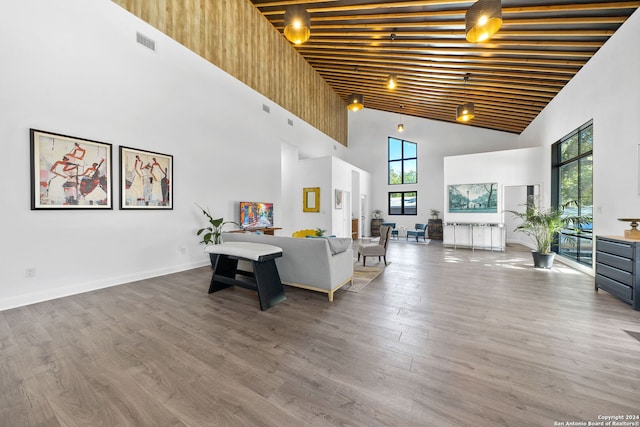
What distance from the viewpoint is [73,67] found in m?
3.53

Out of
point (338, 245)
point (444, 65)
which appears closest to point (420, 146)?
point (444, 65)

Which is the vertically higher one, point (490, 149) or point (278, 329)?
point (490, 149)

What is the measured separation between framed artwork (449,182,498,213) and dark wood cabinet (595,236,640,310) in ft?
14.0

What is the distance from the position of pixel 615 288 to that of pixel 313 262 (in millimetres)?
3906

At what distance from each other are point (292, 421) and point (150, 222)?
432 centimetres

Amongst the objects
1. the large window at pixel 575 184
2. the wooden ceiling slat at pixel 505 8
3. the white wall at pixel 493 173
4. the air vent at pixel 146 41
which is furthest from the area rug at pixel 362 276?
the air vent at pixel 146 41

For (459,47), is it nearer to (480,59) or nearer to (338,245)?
(480,59)

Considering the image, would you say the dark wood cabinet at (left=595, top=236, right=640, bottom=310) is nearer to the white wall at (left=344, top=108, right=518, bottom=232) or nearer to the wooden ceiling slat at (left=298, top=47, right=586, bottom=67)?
the wooden ceiling slat at (left=298, top=47, right=586, bottom=67)

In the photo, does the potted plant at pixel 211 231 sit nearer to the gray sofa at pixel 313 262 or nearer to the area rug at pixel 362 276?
the gray sofa at pixel 313 262

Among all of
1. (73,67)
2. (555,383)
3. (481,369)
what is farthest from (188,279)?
(555,383)

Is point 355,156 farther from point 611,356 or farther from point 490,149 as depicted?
point 611,356

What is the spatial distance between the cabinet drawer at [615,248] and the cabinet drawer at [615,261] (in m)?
0.05

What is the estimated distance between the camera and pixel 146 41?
4.36 metres

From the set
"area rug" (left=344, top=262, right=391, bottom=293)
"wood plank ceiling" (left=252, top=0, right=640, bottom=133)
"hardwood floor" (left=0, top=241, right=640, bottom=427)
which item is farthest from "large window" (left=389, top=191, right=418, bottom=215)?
"hardwood floor" (left=0, top=241, right=640, bottom=427)
